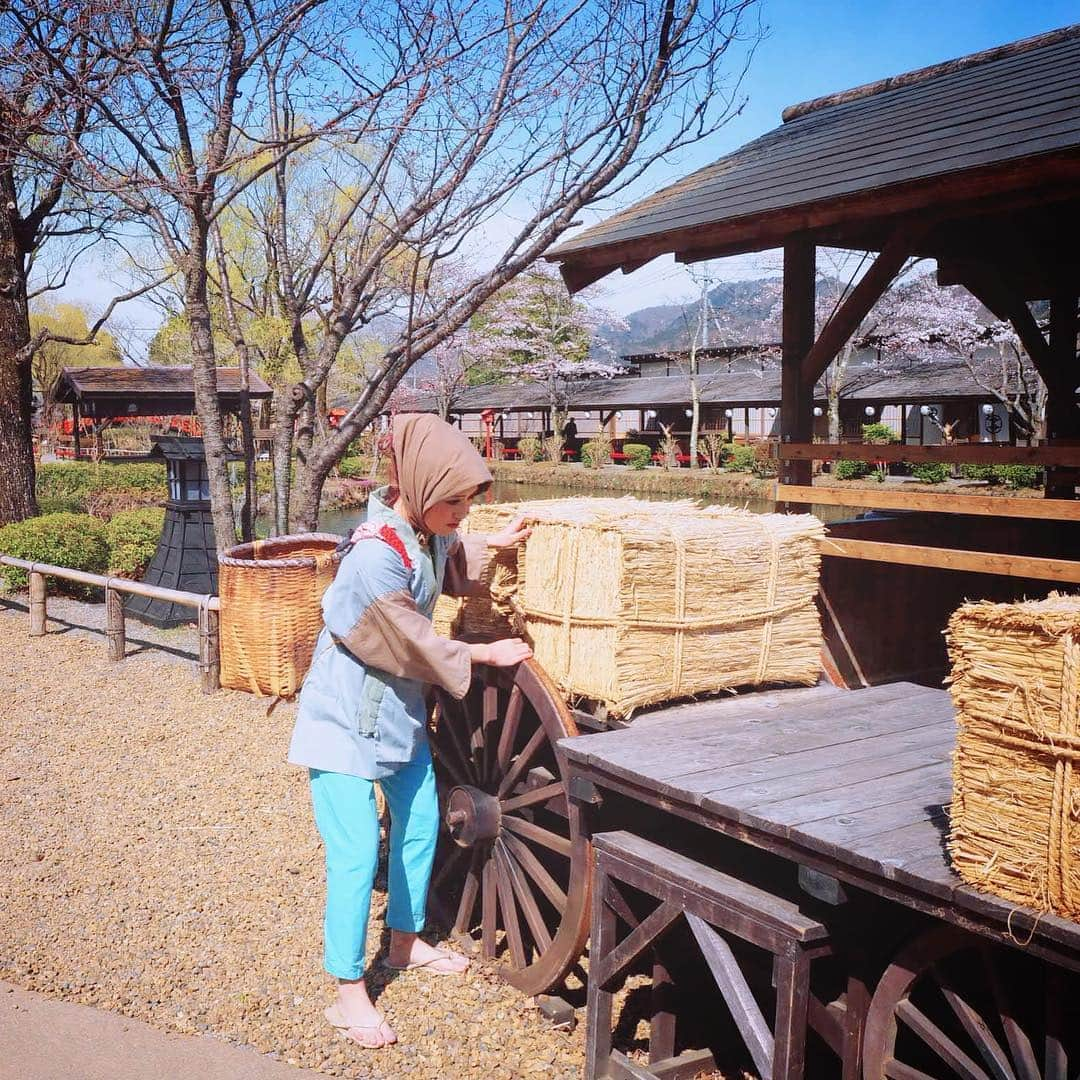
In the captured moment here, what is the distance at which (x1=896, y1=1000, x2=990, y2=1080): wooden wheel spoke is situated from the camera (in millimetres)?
2277

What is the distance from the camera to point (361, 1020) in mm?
3270

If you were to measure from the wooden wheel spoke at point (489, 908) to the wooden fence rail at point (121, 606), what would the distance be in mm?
4100

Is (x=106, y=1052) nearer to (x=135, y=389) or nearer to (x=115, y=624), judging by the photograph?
(x=115, y=624)

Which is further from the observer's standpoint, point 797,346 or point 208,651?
point 208,651

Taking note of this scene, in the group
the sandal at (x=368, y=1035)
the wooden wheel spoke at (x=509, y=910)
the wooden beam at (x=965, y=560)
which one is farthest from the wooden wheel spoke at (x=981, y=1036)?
the wooden beam at (x=965, y=560)

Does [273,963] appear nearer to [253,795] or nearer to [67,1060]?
[67,1060]

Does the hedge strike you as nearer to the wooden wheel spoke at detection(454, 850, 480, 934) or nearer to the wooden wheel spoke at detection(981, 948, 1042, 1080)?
the wooden wheel spoke at detection(454, 850, 480, 934)

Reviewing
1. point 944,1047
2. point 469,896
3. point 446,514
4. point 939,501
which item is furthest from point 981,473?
point 944,1047

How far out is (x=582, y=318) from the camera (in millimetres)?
46312

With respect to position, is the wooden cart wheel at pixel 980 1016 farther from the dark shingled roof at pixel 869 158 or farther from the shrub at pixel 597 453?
the shrub at pixel 597 453

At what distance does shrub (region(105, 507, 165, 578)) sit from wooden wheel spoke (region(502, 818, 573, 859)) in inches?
341

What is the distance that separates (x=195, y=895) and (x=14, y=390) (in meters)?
10.1

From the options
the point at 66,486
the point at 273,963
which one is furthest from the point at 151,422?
the point at 273,963

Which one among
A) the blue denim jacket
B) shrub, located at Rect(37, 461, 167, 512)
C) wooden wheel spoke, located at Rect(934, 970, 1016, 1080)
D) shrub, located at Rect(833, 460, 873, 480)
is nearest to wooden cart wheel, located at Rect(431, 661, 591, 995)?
the blue denim jacket
